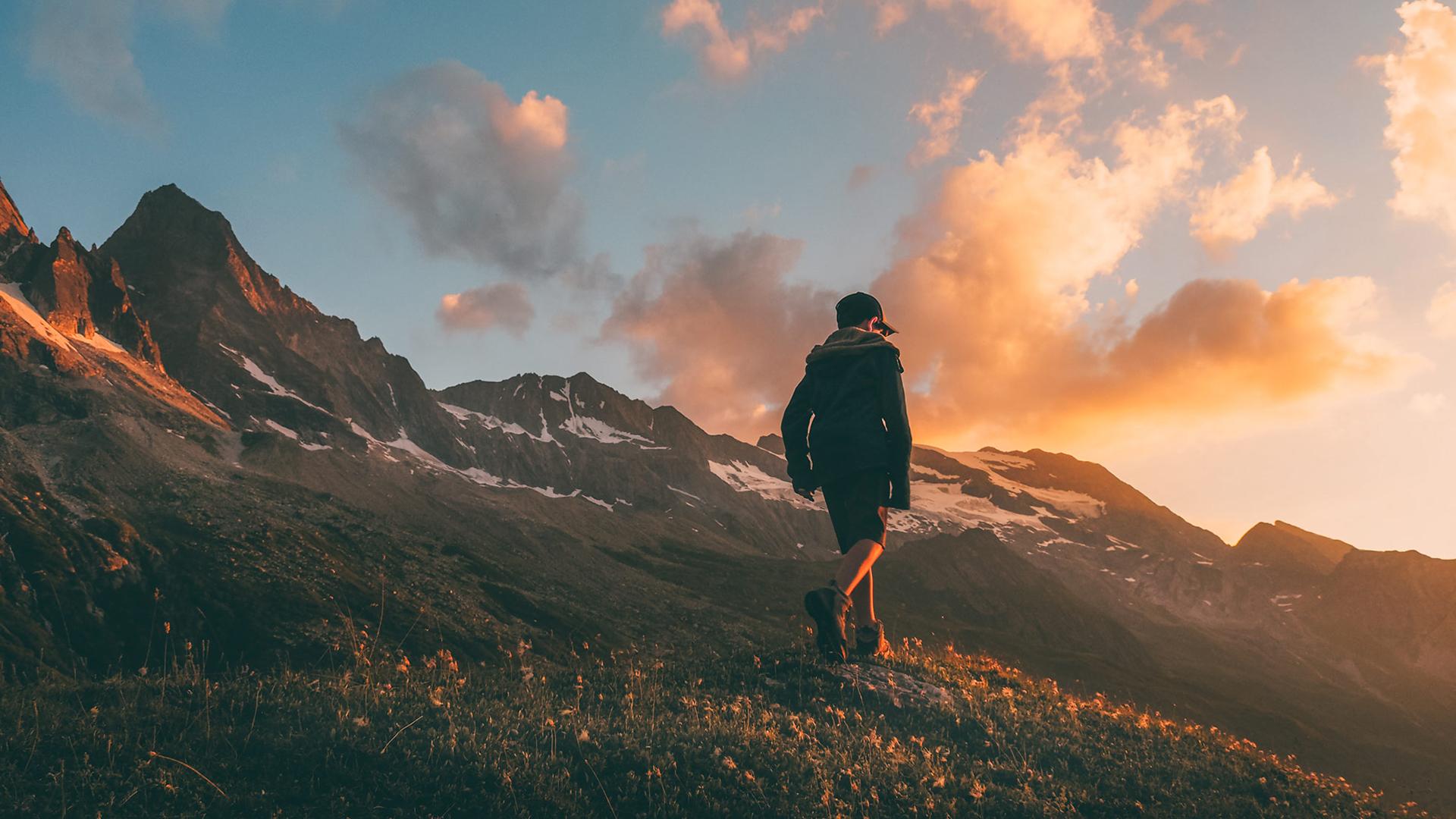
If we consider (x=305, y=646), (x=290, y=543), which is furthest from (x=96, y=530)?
(x=305, y=646)

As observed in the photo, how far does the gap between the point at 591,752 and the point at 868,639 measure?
4545 millimetres

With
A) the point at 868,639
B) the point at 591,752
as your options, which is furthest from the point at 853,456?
the point at 591,752

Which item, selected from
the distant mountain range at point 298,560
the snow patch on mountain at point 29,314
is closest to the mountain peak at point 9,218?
the distant mountain range at point 298,560

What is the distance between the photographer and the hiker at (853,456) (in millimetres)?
8633

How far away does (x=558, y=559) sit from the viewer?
13562 cm

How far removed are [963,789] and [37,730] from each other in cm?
608

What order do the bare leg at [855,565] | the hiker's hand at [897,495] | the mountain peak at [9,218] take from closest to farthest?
1. the bare leg at [855,565]
2. the hiker's hand at [897,495]
3. the mountain peak at [9,218]

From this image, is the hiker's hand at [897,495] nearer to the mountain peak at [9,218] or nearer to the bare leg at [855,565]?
the bare leg at [855,565]

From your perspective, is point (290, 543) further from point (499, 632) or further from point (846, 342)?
point (846, 342)

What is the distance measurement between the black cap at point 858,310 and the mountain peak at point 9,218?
8174 inches

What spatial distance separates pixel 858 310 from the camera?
9.73 metres

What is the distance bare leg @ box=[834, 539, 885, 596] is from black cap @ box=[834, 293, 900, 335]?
2736 millimetres

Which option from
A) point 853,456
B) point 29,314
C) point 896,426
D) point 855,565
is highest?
point 29,314

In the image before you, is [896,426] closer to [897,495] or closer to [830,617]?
[897,495]
